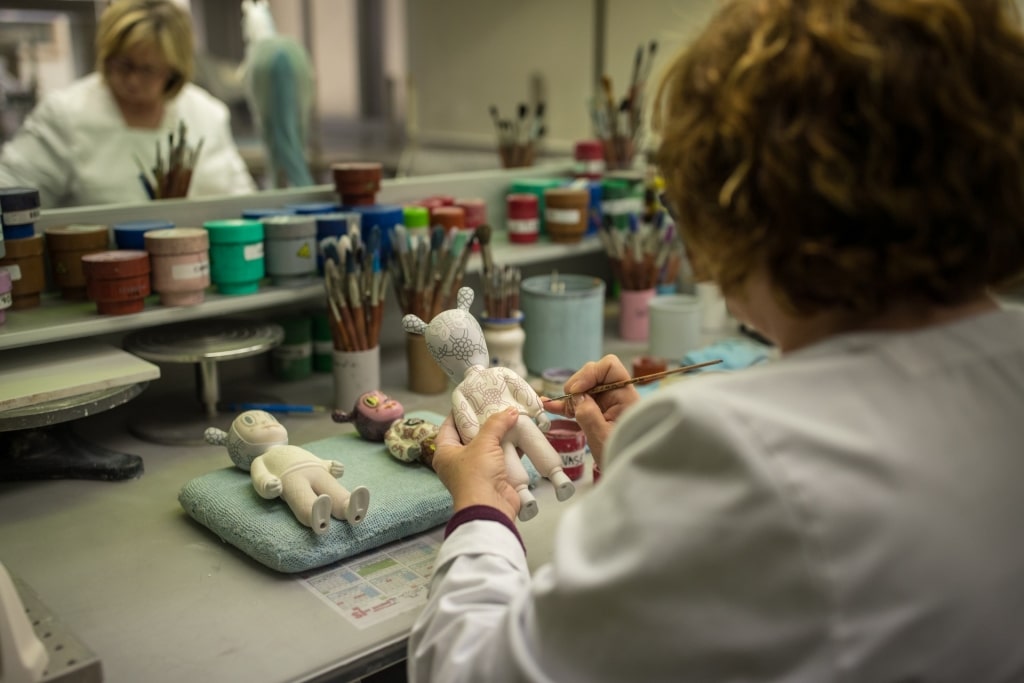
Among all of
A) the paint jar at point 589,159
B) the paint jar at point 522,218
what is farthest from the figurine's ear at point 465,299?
the paint jar at point 589,159

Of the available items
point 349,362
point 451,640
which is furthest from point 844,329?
point 349,362

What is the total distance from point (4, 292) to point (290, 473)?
18.8 inches

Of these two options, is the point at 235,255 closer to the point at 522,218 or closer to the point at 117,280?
the point at 117,280

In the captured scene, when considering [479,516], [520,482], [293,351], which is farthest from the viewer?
[293,351]

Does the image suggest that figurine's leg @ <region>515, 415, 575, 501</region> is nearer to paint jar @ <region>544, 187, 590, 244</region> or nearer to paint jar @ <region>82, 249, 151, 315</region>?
paint jar @ <region>82, 249, 151, 315</region>

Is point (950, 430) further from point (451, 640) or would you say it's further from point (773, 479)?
point (451, 640)

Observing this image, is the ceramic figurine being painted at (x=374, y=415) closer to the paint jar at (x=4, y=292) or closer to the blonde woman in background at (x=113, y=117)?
the paint jar at (x=4, y=292)

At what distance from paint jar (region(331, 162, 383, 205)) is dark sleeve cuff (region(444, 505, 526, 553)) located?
0.89 metres

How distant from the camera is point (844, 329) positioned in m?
0.61

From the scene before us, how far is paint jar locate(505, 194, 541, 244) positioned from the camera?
5.85 feet

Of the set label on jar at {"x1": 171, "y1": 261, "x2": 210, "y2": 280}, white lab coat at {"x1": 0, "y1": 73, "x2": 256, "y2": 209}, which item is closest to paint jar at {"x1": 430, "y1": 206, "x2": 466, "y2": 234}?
label on jar at {"x1": 171, "y1": 261, "x2": 210, "y2": 280}

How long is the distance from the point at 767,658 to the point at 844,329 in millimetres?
217

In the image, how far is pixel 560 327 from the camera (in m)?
1.58

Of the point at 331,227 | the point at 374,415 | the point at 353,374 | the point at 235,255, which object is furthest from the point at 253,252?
the point at 374,415
